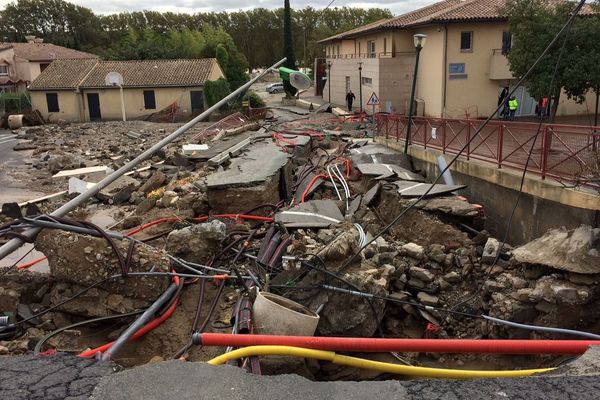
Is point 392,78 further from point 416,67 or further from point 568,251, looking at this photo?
point 568,251

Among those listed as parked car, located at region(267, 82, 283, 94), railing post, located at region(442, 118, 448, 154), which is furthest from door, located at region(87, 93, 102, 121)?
railing post, located at region(442, 118, 448, 154)

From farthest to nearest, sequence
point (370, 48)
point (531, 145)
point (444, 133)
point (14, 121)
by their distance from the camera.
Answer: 1. point (14, 121)
2. point (370, 48)
3. point (444, 133)
4. point (531, 145)

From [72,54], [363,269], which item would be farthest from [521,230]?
[72,54]

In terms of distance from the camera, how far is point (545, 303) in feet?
24.0

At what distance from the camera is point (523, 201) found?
9.88m

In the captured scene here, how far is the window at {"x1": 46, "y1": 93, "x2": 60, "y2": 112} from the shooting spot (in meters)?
46.8

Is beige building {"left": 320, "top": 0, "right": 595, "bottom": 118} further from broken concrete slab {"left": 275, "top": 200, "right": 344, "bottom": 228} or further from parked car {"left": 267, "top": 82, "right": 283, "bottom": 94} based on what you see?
parked car {"left": 267, "top": 82, "right": 283, "bottom": 94}

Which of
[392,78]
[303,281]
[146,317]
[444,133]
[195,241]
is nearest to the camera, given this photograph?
[146,317]

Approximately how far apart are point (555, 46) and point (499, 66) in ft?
31.1

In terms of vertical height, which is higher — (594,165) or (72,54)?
(72,54)

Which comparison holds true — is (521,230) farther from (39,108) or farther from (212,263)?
(39,108)

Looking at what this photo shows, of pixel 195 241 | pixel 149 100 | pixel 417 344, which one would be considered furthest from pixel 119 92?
pixel 417 344

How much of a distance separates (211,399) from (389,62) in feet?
105

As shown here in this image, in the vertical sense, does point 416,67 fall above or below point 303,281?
above
